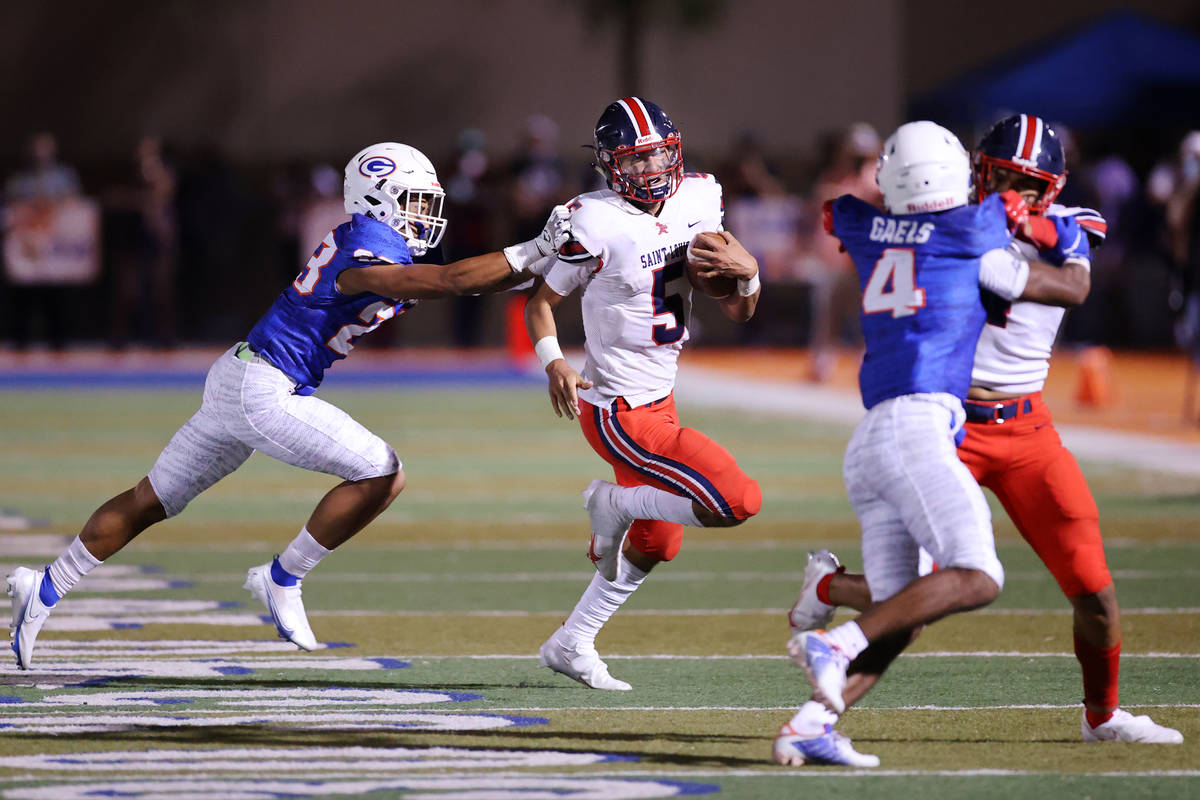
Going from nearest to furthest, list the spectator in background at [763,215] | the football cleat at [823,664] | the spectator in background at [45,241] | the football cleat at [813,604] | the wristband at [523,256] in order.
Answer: the football cleat at [823,664] → the football cleat at [813,604] → the wristband at [523,256] → the spectator in background at [45,241] → the spectator in background at [763,215]

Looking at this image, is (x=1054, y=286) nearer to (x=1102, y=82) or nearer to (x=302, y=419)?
(x=302, y=419)

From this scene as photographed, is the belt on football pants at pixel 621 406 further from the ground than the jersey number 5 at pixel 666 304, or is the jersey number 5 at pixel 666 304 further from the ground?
the jersey number 5 at pixel 666 304

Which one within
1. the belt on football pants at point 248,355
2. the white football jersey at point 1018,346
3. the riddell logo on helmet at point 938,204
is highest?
the riddell logo on helmet at point 938,204

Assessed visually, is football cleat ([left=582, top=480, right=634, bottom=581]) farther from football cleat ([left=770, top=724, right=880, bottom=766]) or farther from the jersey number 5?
football cleat ([left=770, top=724, right=880, bottom=766])

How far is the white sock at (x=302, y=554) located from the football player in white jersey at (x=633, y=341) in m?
0.80

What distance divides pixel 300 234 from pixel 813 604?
15.7 metres

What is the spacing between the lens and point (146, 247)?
19844mm

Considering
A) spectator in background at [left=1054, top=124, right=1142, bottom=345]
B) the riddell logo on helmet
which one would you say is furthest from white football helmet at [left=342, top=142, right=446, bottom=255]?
spectator in background at [left=1054, top=124, right=1142, bottom=345]

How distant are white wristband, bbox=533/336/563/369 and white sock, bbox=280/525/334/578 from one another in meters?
0.98

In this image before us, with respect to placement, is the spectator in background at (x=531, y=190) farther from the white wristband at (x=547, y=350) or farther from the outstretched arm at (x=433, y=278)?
the white wristband at (x=547, y=350)

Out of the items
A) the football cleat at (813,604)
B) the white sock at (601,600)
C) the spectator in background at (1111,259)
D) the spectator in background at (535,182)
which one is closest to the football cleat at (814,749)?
the football cleat at (813,604)

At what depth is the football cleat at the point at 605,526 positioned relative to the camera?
235 inches

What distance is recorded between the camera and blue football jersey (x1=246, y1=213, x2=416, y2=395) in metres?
6.12

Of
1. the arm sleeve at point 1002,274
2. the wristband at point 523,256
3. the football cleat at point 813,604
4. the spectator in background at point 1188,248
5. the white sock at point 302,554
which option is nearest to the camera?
the arm sleeve at point 1002,274
